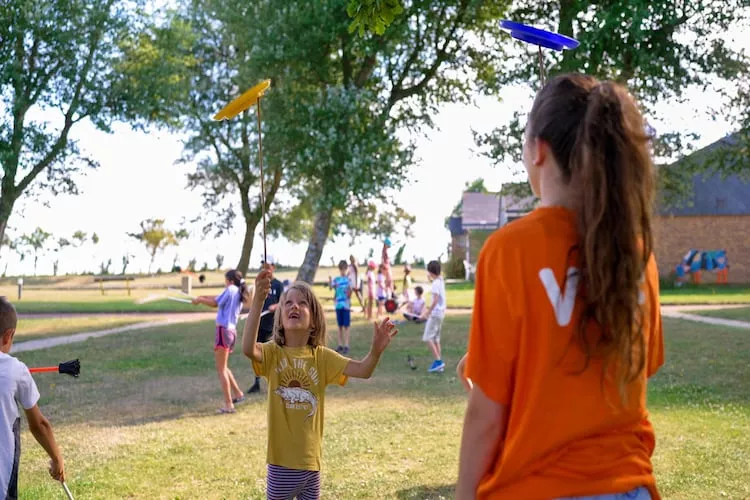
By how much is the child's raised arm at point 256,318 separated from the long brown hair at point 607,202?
2.16 meters

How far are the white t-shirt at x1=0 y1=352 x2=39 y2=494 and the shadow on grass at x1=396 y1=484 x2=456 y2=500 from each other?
3.30 meters

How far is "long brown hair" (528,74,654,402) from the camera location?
77.9 inches

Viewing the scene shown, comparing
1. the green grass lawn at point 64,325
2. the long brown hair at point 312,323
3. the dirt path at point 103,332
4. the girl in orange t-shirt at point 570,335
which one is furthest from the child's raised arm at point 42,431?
the green grass lawn at point 64,325

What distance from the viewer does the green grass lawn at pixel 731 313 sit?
78.5 feet

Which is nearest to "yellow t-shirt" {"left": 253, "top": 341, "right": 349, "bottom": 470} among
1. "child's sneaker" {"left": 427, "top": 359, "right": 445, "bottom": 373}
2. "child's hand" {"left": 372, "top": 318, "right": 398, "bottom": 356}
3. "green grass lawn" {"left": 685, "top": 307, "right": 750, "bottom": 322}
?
"child's hand" {"left": 372, "top": 318, "right": 398, "bottom": 356}

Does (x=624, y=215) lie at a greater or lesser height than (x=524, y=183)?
lesser

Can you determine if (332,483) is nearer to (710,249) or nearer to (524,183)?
(524,183)

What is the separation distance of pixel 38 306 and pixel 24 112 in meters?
13.1

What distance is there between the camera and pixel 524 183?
74.9ft

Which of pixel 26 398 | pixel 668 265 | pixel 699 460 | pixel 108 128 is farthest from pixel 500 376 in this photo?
pixel 668 265

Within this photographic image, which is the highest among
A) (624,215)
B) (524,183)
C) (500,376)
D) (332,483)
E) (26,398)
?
(524,183)

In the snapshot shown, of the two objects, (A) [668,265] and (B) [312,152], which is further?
(A) [668,265]

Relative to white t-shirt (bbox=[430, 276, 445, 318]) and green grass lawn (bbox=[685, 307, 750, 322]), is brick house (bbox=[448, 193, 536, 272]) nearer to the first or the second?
green grass lawn (bbox=[685, 307, 750, 322])

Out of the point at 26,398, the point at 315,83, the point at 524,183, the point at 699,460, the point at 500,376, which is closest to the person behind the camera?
the point at 500,376
